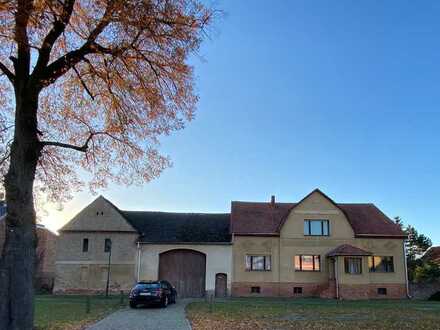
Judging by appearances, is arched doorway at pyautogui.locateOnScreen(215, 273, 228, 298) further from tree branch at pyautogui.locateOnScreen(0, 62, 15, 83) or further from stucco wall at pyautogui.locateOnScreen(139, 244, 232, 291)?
tree branch at pyautogui.locateOnScreen(0, 62, 15, 83)

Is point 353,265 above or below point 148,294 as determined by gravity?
above

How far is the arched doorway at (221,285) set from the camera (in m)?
35.5

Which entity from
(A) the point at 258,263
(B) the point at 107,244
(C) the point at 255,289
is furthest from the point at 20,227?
(A) the point at 258,263

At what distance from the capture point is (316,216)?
3731 cm

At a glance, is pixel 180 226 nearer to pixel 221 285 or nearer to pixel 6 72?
pixel 221 285

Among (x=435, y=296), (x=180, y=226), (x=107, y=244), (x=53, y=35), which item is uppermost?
(x=53, y=35)

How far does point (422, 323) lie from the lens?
53.8ft

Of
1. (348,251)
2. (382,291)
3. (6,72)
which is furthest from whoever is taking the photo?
(382,291)

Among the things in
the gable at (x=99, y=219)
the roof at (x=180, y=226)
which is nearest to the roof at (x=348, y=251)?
the roof at (x=180, y=226)

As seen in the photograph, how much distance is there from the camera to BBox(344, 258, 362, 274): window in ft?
115

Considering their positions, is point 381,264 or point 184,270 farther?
point 381,264

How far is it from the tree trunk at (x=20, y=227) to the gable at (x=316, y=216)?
28.3 metres

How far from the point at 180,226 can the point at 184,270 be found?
3.93 metres

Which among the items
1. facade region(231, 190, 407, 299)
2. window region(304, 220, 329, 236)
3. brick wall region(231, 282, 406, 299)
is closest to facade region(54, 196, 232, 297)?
brick wall region(231, 282, 406, 299)
